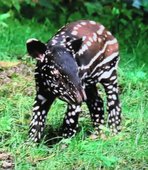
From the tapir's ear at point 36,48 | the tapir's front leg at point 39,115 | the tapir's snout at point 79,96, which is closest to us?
the tapir's snout at point 79,96

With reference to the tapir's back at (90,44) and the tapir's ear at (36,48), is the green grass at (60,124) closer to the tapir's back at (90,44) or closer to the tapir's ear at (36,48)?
the tapir's back at (90,44)

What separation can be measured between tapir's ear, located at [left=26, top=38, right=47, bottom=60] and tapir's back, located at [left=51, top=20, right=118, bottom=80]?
7.3 inches

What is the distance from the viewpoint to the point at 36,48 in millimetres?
4535

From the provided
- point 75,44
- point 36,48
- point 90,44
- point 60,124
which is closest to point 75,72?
point 75,44

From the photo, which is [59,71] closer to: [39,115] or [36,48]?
[36,48]

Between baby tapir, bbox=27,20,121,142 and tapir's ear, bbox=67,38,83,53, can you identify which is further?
tapir's ear, bbox=67,38,83,53

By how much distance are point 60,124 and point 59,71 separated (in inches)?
48.8

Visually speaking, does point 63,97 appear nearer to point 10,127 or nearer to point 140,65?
point 10,127

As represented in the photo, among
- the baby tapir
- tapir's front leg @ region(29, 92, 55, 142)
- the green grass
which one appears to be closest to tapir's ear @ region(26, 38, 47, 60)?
the baby tapir

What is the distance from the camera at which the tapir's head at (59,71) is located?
439 cm

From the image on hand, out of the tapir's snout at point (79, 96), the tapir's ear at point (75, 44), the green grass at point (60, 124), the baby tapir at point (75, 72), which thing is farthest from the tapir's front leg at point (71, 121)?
the tapir's ear at point (75, 44)

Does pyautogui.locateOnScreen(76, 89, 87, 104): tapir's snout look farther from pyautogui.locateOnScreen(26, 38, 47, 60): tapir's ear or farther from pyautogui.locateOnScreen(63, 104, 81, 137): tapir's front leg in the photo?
pyautogui.locateOnScreen(26, 38, 47, 60): tapir's ear

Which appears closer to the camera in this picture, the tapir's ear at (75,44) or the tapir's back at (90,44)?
the tapir's ear at (75,44)

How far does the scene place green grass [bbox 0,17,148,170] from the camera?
4.50 metres
